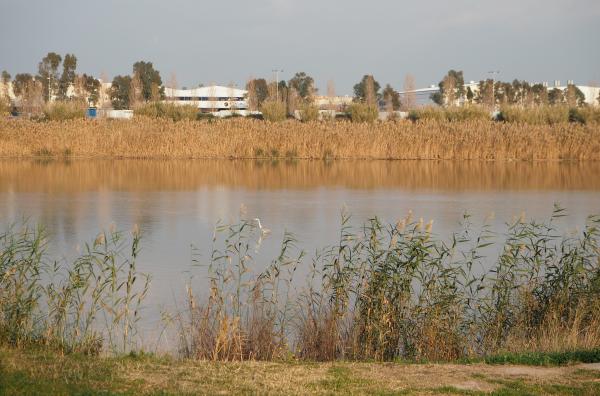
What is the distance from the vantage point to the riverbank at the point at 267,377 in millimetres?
5758

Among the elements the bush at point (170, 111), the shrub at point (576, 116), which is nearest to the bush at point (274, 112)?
the bush at point (170, 111)

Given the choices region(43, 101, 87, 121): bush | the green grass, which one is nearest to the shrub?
region(43, 101, 87, 121): bush

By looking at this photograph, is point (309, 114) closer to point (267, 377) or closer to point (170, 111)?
point (170, 111)

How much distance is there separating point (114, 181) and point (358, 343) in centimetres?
1664

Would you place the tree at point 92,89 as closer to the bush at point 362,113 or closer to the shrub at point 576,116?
the bush at point 362,113

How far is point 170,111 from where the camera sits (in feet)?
128

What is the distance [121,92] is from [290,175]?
52.0 meters

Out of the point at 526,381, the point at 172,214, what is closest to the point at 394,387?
the point at 526,381

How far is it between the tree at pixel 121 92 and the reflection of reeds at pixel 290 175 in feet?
142

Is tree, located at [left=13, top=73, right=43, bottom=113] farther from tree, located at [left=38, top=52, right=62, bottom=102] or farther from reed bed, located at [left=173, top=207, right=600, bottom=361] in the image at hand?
reed bed, located at [left=173, top=207, right=600, bottom=361]

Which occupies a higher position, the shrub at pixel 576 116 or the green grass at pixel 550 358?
the shrub at pixel 576 116

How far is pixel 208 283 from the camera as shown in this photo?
34.3 ft

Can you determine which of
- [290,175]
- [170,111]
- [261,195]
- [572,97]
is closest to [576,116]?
[572,97]

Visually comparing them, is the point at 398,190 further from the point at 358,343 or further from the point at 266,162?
the point at 358,343
